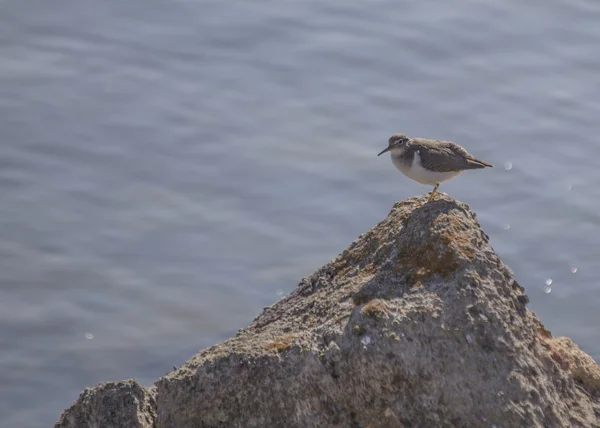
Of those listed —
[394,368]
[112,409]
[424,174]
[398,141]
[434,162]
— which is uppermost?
[398,141]

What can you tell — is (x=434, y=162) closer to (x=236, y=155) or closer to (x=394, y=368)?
(x=394, y=368)

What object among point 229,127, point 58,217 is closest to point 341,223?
point 229,127

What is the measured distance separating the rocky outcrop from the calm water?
20.1 ft

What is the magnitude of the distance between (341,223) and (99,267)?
3288 millimetres

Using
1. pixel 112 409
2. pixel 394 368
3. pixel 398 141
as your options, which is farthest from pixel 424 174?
pixel 112 409

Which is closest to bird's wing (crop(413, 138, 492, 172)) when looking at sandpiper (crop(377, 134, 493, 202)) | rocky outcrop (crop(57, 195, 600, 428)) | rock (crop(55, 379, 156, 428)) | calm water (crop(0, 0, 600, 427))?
sandpiper (crop(377, 134, 493, 202))

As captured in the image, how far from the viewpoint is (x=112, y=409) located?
20.4ft

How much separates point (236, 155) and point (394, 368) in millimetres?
9565

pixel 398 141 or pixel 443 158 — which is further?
pixel 398 141

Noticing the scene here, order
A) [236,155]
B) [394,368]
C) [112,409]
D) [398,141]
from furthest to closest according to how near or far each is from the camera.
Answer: [236,155]
[398,141]
[112,409]
[394,368]

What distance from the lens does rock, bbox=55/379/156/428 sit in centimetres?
620

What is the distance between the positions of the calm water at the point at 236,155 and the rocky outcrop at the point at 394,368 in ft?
20.1

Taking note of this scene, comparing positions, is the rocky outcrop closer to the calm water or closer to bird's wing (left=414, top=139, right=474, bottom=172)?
bird's wing (left=414, top=139, right=474, bottom=172)

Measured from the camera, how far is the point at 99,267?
44.6ft
